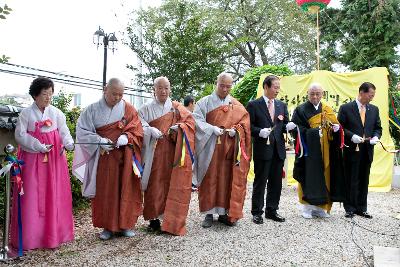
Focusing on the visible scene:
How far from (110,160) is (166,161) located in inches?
24.7

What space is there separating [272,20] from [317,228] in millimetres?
16066

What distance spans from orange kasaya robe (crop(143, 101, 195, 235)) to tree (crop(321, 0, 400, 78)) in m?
10.1

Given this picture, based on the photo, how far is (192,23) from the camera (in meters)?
11.2

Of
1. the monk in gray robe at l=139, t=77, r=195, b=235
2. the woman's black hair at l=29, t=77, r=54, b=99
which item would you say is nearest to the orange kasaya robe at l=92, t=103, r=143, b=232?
the monk in gray robe at l=139, t=77, r=195, b=235

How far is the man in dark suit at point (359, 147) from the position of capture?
5.30m

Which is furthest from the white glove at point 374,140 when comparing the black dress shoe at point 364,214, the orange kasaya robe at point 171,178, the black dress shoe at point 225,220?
the orange kasaya robe at point 171,178

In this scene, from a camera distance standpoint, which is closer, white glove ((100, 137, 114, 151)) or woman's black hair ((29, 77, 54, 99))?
woman's black hair ((29, 77, 54, 99))

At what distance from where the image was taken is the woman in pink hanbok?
3797 mm

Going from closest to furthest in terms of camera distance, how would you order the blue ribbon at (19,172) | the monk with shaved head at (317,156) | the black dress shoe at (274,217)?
the blue ribbon at (19,172), the black dress shoe at (274,217), the monk with shaved head at (317,156)

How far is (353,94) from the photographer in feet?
26.6

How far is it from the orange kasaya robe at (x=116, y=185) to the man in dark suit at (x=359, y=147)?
9.04 feet

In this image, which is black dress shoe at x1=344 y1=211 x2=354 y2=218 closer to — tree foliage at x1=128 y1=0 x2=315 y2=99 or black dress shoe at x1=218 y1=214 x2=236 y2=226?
black dress shoe at x1=218 y1=214 x2=236 y2=226

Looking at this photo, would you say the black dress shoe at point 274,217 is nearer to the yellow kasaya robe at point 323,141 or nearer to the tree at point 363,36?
the yellow kasaya robe at point 323,141

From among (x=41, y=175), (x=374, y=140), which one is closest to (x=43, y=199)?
(x=41, y=175)
